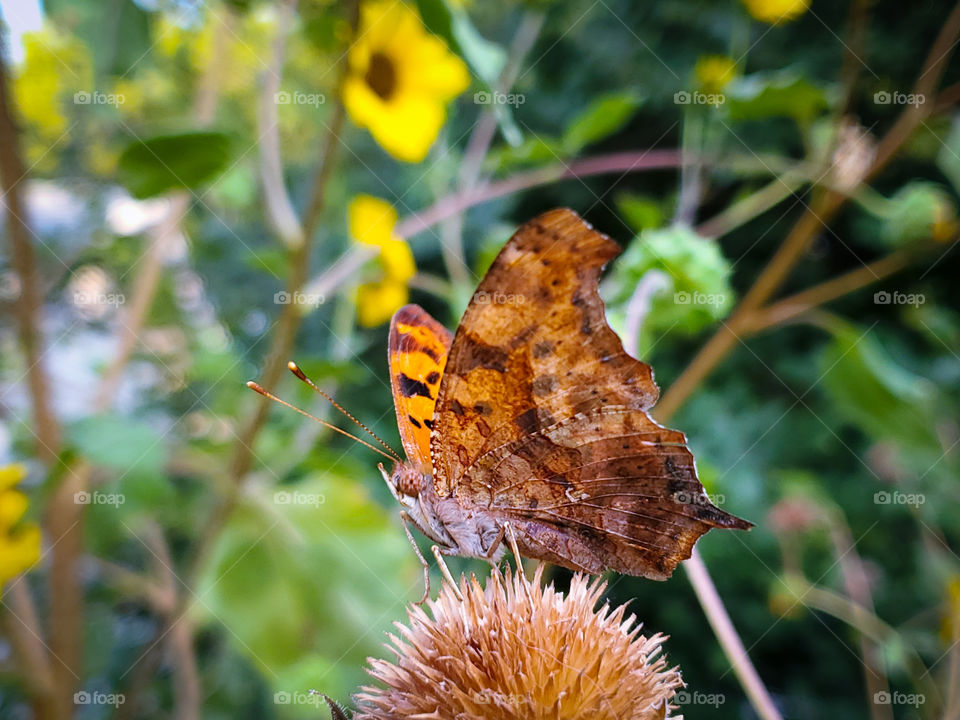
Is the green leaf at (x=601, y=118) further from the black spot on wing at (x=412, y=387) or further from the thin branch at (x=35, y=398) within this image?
the thin branch at (x=35, y=398)

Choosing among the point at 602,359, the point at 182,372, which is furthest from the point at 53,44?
the point at 602,359

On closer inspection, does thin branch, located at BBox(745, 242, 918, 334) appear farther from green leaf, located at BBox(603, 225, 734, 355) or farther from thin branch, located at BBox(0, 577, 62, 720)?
thin branch, located at BBox(0, 577, 62, 720)

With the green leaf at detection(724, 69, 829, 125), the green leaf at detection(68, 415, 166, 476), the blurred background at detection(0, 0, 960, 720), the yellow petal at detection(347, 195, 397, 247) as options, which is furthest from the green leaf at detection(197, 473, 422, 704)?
the green leaf at detection(724, 69, 829, 125)

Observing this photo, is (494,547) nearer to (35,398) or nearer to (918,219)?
(35,398)


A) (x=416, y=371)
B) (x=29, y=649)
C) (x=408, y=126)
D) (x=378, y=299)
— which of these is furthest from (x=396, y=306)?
(x=29, y=649)

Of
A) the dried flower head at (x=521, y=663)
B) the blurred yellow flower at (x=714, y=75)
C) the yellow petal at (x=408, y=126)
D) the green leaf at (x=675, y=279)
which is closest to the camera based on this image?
the dried flower head at (x=521, y=663)

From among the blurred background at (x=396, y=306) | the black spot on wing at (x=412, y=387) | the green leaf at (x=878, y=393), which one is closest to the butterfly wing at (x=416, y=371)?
the black spot on wing at (x=412, y=387)

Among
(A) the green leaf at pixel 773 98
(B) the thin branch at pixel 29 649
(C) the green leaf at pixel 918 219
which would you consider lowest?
(B) the thin branch at pixel 29 649
